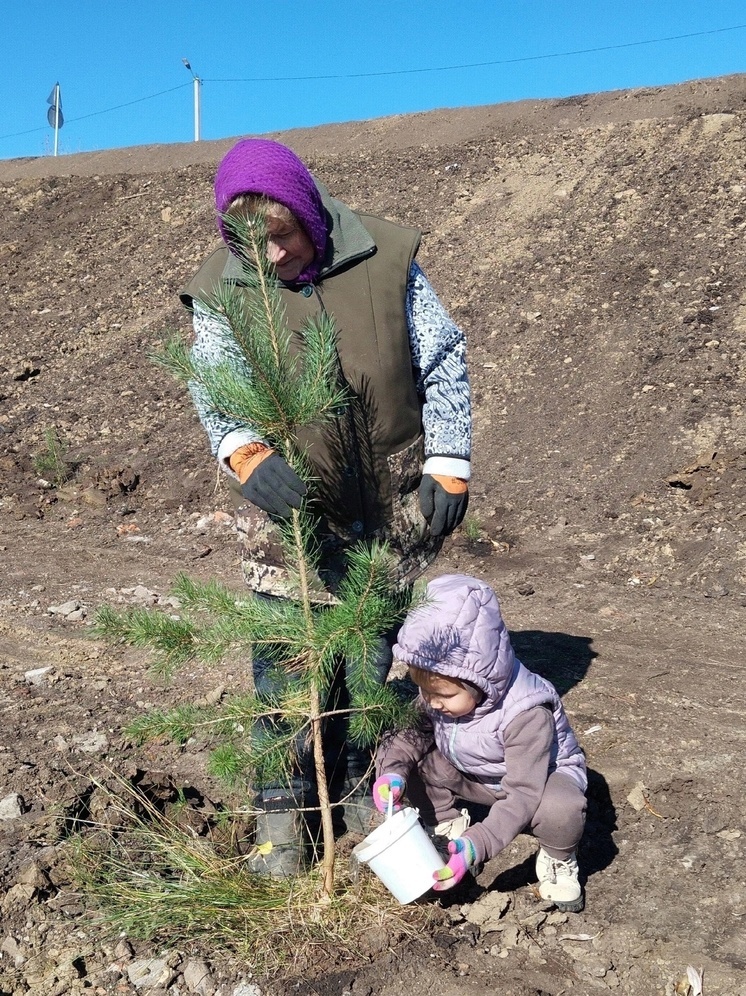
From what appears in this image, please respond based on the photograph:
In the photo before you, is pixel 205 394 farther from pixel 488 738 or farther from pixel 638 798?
pixel 638 798

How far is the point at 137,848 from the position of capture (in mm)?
2965

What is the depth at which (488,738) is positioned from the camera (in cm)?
268

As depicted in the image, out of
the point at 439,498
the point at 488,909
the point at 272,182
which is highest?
the point at 272,182

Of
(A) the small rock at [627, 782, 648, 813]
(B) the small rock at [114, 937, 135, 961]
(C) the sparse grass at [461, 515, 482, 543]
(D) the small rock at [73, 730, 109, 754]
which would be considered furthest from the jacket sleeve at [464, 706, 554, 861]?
(C) the sparse grass at [461, 515, 482, 543]

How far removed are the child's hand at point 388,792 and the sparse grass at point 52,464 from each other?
6313 millimetres

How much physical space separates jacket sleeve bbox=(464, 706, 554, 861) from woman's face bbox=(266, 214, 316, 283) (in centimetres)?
131

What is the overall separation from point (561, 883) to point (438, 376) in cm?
144

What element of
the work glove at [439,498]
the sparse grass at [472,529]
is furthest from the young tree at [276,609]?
the sparse grass at [472,529]

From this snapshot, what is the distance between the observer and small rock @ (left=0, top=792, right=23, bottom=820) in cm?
316

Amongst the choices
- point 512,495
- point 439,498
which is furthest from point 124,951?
point 512,495

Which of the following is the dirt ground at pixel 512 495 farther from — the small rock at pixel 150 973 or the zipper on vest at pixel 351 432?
the zipper on vest at pixel 351 432

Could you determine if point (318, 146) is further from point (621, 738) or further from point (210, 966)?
point (210, 966)

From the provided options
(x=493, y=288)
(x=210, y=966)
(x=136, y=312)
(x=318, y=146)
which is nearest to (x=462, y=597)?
(x=210, y=966)

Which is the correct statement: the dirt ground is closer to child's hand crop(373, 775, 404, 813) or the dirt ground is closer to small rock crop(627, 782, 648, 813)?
small rock crop(627, 782, 648, 813)
